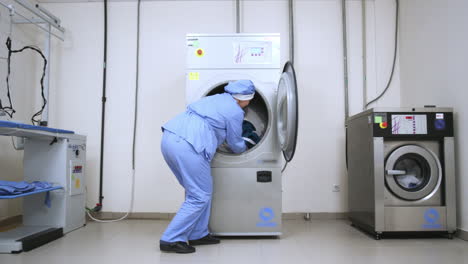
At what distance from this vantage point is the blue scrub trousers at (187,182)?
7.39 ft

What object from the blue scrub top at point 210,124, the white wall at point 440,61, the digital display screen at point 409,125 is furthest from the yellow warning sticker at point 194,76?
the white wall at point 440,61

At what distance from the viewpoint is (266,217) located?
2.62 meters

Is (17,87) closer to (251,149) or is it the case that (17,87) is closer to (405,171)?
(251,149)

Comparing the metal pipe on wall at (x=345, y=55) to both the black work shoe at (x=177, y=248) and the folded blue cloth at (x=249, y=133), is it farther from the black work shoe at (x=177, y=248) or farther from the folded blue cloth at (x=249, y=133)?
the black work shoe at (x=177, y=248)

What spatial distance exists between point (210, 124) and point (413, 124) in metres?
1.71

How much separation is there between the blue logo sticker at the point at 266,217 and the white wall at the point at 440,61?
1570mm

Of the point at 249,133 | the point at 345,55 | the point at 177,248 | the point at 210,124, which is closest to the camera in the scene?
the point at 177,248

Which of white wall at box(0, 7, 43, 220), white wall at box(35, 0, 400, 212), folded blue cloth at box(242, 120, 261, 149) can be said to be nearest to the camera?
folded blue cloth at box(242, 120, 261, 149)

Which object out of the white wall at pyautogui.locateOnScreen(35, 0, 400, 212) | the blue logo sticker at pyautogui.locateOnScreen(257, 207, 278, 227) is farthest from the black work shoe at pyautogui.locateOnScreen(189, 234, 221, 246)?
the white wall at pyautogui.locateOnScreen(35, 0, 400, 212)

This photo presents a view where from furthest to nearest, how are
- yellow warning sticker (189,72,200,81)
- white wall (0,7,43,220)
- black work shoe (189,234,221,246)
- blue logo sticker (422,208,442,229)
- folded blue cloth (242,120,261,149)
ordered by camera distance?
1. white wall (0,7,43,220)
2. folded blue cloth (242,120,261,149)
3. yellow warning sticker (189,72,200,81)
4. blue logo sticker (422,208,442,229)
5. black work shoe (189,234,221,246)

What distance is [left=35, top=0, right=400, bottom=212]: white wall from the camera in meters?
3.48

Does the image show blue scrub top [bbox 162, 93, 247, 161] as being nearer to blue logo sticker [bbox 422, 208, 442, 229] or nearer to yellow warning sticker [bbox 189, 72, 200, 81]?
yellow warning sticker [bbox 189, 72, 200, 81]

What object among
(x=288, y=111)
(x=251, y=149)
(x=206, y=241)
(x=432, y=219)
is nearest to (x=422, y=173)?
(x=432, y=219)

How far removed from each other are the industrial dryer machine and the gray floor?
0.60 feet
